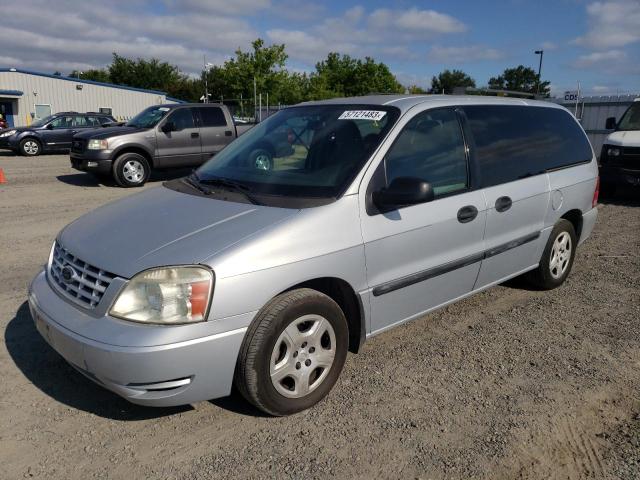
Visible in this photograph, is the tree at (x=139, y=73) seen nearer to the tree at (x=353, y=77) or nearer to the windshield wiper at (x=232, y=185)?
the tree at (x=353, y=77)

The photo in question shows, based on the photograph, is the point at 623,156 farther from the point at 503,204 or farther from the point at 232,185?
the point at 232,185

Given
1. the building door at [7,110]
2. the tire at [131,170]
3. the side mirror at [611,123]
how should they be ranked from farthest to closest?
the building door at [7,110] < the tire at [131,170] < the side mirror at [611,123]

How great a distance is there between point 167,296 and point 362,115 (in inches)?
75.2

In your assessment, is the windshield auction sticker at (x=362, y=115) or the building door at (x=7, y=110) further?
the building door at (x=7, y=110)

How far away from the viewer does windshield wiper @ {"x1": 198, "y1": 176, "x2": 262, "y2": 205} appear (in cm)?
326

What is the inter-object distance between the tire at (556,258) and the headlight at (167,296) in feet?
11.4

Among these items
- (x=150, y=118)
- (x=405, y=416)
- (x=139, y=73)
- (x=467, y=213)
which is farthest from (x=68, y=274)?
(x=139, y=73)

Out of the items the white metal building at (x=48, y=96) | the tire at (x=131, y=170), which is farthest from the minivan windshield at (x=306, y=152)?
the white metal building at (x=48, y=96)

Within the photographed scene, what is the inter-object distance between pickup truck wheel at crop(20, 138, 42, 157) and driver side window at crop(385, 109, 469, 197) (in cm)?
1943

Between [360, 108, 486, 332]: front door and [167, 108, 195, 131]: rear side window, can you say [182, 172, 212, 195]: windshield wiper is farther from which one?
[167, 108, 195, 131]: rear side window

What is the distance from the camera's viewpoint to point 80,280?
2850 millimetres

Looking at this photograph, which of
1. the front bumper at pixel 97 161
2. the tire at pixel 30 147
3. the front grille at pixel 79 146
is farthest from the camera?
the tire at pixel 30 147

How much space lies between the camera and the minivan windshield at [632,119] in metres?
10.3

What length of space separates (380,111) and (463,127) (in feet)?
2.42
